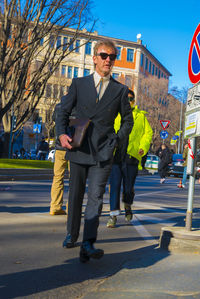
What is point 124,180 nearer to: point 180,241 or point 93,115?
point 180,241

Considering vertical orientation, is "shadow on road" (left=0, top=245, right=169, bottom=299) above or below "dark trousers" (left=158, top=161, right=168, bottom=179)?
below

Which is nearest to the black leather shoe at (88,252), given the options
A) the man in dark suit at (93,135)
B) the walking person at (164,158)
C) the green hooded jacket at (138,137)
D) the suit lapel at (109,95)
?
the man in dark suit at (93,135)

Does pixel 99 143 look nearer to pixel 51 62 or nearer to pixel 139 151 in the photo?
pixel 139 151

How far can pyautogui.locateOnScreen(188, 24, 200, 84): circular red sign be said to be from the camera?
19.1 ft

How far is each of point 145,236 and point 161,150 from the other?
727 inches

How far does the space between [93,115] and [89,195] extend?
0.73m

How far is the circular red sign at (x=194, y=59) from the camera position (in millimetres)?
5809

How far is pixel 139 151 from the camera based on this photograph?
7.54m

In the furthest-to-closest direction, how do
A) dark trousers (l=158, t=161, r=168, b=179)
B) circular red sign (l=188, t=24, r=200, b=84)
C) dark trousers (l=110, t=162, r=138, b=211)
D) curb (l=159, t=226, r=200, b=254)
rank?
dark trousers (l=158, t=161, r=168, b=179) < dark trousers (l=110, t=162, r=138, b=211) < circular red sign (l=188, t=24, r=200, b=84) < curb (l=159, t=226, r=200, b=254)

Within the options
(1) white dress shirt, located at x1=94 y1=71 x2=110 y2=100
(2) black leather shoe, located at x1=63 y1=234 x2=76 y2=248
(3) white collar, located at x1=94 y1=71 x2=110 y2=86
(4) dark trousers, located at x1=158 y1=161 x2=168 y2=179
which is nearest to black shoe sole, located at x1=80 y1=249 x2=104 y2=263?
(2) black leather shoe, located at x1=63 y1=234 x2=76 y2=248

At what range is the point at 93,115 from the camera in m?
4.59

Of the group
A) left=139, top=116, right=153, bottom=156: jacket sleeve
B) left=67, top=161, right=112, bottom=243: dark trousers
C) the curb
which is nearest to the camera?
left=67, top=161, right=112, bottom=243: dark trousers

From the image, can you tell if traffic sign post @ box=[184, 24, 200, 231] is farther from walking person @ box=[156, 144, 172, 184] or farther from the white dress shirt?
walking person @ box=[156, 144, 172, 184]

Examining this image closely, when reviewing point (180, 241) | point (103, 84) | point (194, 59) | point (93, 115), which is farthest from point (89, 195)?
point (194, 59)
